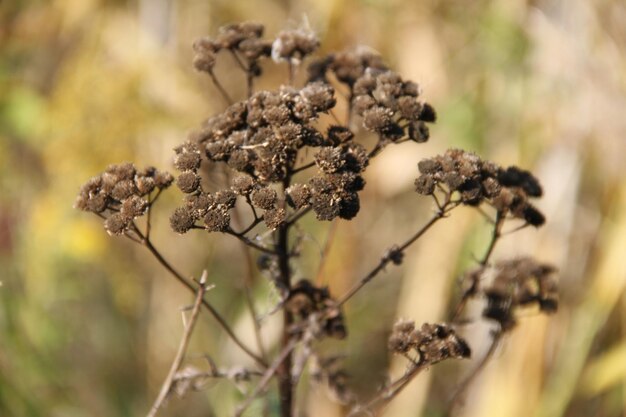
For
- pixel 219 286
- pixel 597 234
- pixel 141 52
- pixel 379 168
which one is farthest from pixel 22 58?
pixel 597 234

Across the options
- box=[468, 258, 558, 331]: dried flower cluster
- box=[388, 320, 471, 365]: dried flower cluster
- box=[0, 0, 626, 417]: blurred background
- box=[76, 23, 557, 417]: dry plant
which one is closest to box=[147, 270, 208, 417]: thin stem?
box=[76, 23, 557, 417]: dry plant

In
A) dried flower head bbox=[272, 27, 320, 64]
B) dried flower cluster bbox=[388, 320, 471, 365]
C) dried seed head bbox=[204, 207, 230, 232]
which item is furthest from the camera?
dried flower head bbox=[272, 27, 320, 64]

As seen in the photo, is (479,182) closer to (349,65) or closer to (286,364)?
(349,65)

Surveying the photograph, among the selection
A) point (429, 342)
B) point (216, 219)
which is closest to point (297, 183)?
point (216, 219)

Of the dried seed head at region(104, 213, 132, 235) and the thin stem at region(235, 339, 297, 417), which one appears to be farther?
the thin stem at region(235, 339, 297, 417)

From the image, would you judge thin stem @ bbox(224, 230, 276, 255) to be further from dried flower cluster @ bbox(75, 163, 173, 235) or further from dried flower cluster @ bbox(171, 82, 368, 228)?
dried flower cluster @ bbox(75, 163, 173, 235)

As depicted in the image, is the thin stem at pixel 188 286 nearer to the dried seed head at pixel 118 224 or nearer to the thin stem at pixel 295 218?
the dried seed head at pixel 118 224

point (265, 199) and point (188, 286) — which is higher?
point (188, 286)
